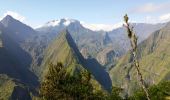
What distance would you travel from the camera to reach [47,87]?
109 metres

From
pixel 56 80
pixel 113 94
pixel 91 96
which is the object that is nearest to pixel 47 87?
pixel 56 80

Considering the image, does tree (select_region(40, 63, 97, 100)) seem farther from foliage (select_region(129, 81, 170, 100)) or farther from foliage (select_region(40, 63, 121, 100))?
foliage (select_region(129, 81, 170, 100))

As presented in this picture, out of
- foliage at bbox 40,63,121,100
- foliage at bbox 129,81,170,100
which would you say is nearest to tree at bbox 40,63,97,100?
foliage at bbox 40,63,121,100

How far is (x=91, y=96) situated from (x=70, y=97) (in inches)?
Result: 368

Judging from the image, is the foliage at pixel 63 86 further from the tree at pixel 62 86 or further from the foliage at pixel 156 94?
the foliage at pixel 156 94

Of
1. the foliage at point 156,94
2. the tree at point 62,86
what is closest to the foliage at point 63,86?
the tree at point 62,86

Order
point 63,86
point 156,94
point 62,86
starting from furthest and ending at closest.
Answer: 1. point 156,94
2. point 63,86
3. point 62,86

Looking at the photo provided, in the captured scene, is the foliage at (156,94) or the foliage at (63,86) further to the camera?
the foliage at (156,94)

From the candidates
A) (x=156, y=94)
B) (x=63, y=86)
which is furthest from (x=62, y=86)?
(x=156, y=94)

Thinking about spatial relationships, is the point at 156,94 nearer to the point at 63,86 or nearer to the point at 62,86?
the point at 63,86

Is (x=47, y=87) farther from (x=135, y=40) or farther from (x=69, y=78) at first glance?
(x=135, y=40)

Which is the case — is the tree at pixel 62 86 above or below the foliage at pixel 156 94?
above

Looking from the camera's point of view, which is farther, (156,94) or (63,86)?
(156,94)

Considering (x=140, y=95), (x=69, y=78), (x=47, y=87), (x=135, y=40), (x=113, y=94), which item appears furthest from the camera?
(x=140, y=95)
